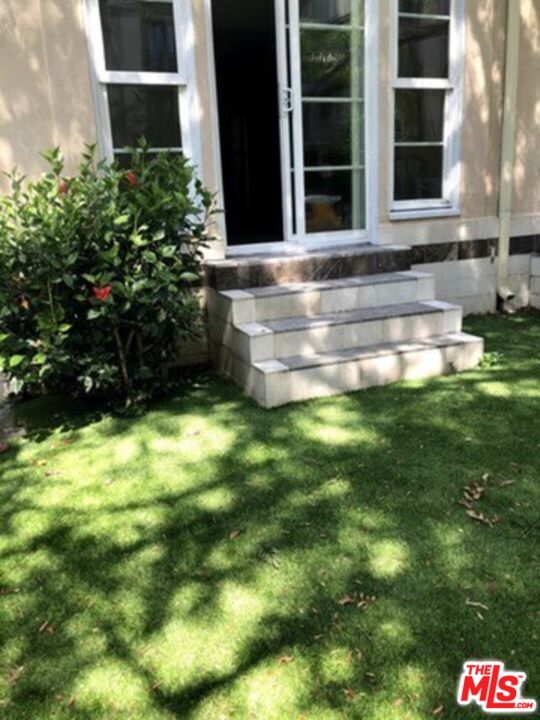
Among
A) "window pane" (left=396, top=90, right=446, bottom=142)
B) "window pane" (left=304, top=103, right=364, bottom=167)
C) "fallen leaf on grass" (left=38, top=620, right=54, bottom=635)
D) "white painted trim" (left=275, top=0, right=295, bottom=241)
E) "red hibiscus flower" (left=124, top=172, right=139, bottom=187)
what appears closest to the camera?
"fallen leaf on grass" (left=38, top=620, right=54, bottom=635)

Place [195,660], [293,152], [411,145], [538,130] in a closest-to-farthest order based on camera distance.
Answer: [195,660]
[293,152]
[411,145]
[538,130]

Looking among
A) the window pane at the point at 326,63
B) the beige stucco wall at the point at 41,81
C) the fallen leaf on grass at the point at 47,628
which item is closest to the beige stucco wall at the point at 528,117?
the window pane at the point at 326,63

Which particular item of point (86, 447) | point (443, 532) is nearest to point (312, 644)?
point (443, 532)

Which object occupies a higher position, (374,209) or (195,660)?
(374,209)

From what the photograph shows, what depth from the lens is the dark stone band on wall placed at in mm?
5531

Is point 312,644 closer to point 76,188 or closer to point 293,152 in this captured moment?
point 76,188

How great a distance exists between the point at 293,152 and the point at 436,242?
59.5 inches

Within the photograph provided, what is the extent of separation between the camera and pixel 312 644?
1963 mm

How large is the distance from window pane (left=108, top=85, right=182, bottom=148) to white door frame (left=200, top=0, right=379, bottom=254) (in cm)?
32

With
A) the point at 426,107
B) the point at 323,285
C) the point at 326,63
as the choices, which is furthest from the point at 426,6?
the point at 323,285

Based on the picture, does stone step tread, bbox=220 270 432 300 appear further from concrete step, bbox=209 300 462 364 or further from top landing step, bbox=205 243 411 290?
concrete step, bbox=209 300 462 364

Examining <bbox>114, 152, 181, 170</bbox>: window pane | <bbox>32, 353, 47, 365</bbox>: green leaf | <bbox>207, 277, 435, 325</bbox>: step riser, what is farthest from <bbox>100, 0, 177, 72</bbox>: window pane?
<bbox>32, 353, 47, 365</bbox>: green leaf

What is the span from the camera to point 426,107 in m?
5.47

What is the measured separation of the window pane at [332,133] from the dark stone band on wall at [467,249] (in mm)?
964
